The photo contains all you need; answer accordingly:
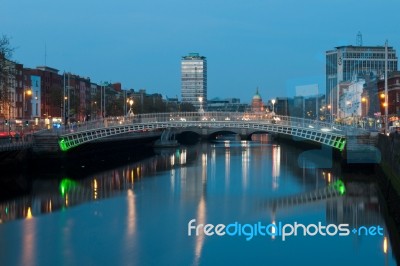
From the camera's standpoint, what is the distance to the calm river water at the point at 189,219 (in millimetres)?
16797

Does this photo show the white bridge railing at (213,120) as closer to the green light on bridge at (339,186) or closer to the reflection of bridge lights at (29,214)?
the green light on bridge at (339,186)

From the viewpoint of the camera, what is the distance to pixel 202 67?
17738 centimetres

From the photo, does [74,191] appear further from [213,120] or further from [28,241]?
[213,120]

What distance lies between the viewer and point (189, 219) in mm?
21438

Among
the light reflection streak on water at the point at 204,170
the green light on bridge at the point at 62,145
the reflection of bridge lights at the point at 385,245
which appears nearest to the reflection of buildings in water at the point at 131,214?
the light reflection streak on water at the point at 204,170

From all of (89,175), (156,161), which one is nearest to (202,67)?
(156,161)

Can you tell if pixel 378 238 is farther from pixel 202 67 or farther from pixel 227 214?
pixel 202 67

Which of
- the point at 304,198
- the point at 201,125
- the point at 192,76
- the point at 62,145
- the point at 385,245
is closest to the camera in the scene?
the point at 385,245

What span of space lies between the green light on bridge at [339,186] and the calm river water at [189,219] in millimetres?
45

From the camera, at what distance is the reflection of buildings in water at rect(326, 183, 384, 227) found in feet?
70.3

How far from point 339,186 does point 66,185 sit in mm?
12850

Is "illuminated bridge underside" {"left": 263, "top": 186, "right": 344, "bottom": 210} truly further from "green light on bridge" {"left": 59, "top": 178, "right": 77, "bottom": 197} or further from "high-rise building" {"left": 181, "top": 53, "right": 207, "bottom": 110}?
"high-rise building" {"left": 181, "top": 53, "right": 207, "bottom": 110}

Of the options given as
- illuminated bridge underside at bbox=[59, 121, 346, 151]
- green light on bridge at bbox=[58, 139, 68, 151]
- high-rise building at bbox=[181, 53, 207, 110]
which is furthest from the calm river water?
high-rise building at bbox=[181, 53, 207, 110]

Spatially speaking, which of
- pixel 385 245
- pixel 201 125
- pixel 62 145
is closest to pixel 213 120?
pixel 201 125
